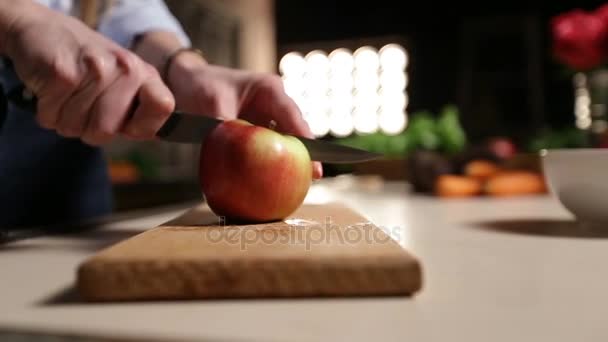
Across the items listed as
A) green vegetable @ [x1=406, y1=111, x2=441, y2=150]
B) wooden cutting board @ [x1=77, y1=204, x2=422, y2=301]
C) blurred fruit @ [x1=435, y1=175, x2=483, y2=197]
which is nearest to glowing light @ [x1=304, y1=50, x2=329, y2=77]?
green vegetable @ [x1=406, y1=111, x2=441, y2=150]

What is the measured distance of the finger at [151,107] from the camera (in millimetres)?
613

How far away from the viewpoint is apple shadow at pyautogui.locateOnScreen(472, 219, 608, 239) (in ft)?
2.28

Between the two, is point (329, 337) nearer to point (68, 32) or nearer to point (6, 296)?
point (6, 296)

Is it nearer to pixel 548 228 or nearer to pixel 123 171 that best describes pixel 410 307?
pixel 548 228

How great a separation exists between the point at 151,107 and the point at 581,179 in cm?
50

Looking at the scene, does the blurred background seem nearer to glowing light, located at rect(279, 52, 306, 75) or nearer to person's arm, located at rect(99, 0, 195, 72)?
glowing light, located at rect(279, 52, 306, 75)

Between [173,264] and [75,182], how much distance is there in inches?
27.7

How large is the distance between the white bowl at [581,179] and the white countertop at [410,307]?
7 cm

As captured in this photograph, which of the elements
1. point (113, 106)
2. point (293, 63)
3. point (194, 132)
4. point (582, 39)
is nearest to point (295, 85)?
point (293, 63)

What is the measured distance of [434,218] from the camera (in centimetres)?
90

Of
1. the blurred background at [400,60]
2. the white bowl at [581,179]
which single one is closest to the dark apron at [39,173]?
the white bowl at [581,179]

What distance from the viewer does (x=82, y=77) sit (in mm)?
595

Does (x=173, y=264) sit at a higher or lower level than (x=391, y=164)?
higher

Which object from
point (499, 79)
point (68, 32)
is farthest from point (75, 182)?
point (499, 79)
